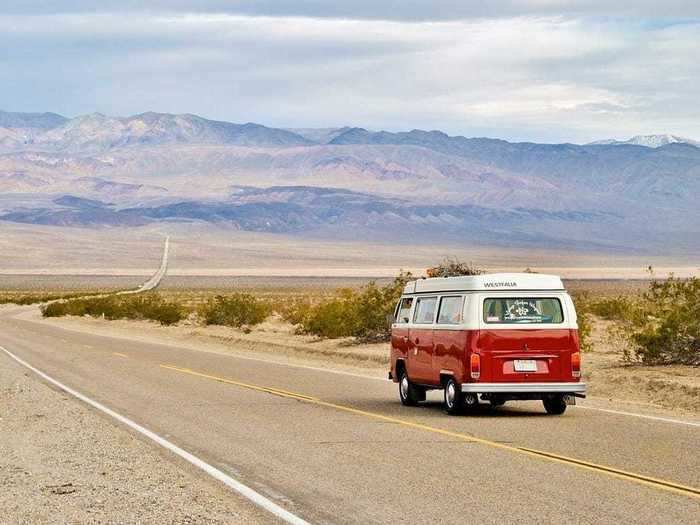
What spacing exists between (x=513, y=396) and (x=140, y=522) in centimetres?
869

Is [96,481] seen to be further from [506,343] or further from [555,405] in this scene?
[555,405]

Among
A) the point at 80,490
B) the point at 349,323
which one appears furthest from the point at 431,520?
the point at 349,323

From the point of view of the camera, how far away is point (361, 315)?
40750 millimetres

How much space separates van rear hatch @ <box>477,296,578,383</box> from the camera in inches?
703

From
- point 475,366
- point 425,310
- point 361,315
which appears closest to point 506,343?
point 475,366

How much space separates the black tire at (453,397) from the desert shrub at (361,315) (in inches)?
821

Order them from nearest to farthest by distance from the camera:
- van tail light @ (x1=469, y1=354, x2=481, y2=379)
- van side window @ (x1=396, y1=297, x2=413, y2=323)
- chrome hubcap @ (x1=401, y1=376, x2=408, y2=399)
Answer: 1. van tail light @ (x1=469, y1=354, x2=481, y2=379)
2. chrome hubcap @ (x1=401, y1=376, x2=408, y2=399)
3. van side window @ (x1=396, y1=297, x2=413, y2=323)

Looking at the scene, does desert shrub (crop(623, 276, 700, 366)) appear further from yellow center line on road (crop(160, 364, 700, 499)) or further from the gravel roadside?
the gravel roadside

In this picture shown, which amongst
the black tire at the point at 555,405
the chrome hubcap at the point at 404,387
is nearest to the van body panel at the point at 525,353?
the black tire at the point at 555,405

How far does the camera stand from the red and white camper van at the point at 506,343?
17.8 meters

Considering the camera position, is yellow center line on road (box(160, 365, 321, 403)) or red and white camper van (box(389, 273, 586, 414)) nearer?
red and white camper van (box(389, 273, 586, 414))

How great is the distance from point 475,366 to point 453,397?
2.60 feet

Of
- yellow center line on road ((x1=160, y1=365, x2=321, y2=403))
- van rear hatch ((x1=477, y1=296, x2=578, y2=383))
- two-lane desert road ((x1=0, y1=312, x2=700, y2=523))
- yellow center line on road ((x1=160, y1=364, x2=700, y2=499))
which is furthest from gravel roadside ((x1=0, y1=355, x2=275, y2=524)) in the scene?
van rear hatch ((x1=477, y1=296, x2=578, y2=383))

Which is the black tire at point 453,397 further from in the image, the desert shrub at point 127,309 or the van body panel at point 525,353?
the desert shrub at point 127,309
